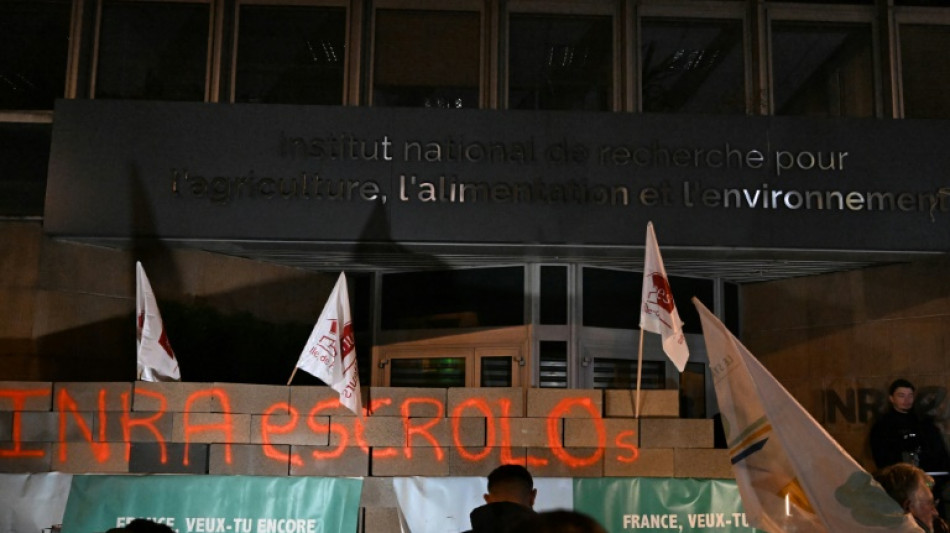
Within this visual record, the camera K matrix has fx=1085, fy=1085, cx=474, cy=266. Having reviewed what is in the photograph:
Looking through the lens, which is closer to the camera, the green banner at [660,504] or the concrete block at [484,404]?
the green banner at [660,504]

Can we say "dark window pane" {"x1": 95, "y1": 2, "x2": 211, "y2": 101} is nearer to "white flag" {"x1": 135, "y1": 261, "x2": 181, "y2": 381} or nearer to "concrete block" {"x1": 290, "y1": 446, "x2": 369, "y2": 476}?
"white flag" {"x1": 135, "y1": 261, "x2": 181, "y2": 381}

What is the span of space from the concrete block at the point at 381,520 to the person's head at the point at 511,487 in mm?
2403

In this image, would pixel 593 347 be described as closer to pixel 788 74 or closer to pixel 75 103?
pixel 788 74

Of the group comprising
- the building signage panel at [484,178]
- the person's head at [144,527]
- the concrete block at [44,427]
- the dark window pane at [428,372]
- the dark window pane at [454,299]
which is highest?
the building signage panel at [484,178]

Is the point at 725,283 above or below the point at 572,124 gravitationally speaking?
below

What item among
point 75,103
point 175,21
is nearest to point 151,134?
point 75,103

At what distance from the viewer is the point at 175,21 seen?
40.9ft

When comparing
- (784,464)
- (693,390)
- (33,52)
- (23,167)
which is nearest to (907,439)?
(693,390)

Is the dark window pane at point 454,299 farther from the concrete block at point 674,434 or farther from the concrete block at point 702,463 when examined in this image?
the concrete block at point 702,463

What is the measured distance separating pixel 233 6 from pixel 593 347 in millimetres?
5686

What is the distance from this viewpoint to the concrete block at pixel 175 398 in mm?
8648

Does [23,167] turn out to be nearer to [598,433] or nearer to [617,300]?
[617,300]

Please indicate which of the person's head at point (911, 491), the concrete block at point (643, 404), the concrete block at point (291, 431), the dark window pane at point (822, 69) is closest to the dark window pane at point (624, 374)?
the dark window pane at point (822, 69)

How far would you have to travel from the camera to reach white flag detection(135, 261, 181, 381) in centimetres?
910
